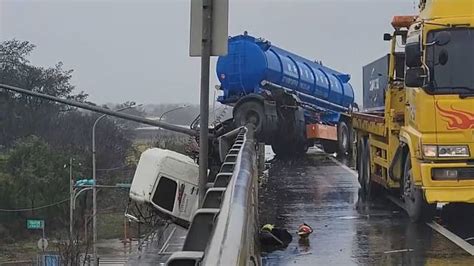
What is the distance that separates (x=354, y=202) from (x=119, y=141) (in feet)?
97.1

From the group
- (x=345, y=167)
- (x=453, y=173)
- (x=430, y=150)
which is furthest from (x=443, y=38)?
(x=345, y=167)

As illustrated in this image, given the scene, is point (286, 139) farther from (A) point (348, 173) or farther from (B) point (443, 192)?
(B) point (443, 192)

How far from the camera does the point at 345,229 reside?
10.4 meters

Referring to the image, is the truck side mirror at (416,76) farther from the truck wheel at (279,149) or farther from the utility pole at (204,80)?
the truck wheel at (279,149)

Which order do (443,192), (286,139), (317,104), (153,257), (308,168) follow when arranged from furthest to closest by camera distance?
(317,104)
(286,139)
(308,168)
(153,257)
(443,192)

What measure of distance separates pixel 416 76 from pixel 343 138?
18365 millimetres

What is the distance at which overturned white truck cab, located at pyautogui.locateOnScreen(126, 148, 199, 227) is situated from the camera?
600 inches

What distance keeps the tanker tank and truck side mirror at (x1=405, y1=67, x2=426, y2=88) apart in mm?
11289

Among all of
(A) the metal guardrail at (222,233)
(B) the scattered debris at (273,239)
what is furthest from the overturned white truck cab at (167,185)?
(A) the metal guardrail at (222,233)

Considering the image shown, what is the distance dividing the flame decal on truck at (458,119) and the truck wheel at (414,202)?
3.45 ft

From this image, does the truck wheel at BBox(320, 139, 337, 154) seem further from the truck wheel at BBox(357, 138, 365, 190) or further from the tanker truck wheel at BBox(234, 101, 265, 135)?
the truck wheel at BBox(357, 138, 365, 190)

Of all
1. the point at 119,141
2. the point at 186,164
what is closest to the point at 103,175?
the point at 119,141

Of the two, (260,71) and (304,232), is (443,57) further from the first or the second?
(260,71)

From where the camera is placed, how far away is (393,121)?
1201 centimetres
